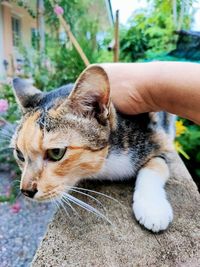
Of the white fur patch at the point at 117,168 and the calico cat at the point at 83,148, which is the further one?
the white fur patch at the point at 117,168

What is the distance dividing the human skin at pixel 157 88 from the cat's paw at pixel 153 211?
0.24 meters

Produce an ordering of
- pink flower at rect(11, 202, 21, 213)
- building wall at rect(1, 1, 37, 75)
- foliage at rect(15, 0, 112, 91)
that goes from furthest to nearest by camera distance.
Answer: foliage at rect(15, 0, 112, 91)
pink flower at rect(11, 202, 21, 213)
building wall at rect(1, 1, 37, 75)

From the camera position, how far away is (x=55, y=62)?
220cm

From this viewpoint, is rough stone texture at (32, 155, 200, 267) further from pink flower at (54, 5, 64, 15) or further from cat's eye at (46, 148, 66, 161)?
pink flower at (54, 5, 64, 15)

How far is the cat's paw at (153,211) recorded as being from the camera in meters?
0.71

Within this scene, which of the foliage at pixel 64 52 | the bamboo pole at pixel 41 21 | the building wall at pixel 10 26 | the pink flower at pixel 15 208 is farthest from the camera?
the foliage at pixel 64 52

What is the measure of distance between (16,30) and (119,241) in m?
1.07

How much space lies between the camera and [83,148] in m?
0.78

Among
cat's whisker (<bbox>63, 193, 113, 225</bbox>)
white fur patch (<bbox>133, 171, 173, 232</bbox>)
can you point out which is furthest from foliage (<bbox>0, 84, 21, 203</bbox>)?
white fur patch (<bbox>133, 171, 173, 232</bbox>)

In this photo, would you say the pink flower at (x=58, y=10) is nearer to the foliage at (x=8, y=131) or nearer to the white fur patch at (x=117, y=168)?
the foliage at (x=8, y=131)

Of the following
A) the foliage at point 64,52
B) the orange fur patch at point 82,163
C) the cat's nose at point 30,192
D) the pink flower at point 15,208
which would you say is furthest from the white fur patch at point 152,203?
the foliage at point 64,52

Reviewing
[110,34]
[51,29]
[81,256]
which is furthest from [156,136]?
[110,34]

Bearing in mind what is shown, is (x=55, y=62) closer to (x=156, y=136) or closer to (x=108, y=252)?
(x=156, y=136)

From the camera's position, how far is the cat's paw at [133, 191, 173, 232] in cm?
71
